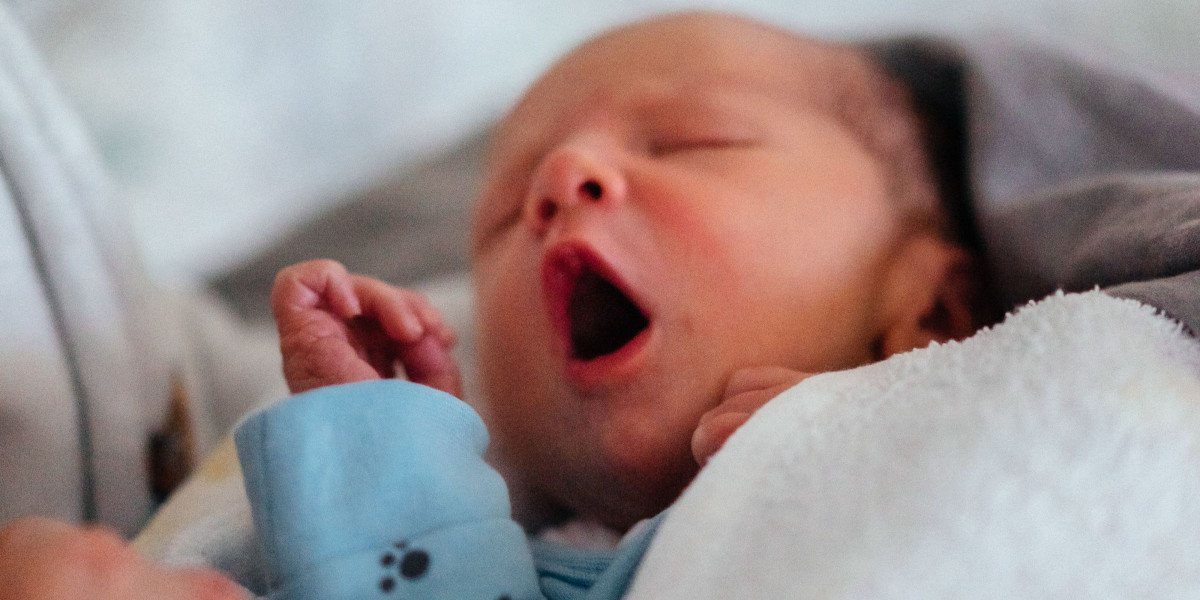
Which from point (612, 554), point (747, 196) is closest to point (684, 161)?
point (747, 196)

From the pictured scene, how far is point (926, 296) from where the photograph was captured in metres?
0.75

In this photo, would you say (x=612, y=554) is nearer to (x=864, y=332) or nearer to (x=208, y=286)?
(x=864, y=332)

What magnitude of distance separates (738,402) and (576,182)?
194mm

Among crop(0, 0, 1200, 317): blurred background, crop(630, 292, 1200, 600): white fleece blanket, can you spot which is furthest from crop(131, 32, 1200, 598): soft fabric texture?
crop(0, 0, 1200, 317): blurred background

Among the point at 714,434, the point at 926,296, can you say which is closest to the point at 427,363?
the point at 714,434

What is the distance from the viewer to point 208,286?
1221 millimetres

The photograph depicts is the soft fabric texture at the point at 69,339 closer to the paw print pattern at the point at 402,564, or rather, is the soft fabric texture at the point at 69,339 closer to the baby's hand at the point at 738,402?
the paw print pattern at the point at 402,564

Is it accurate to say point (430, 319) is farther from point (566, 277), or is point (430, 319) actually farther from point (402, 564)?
Result: point (402, 564)

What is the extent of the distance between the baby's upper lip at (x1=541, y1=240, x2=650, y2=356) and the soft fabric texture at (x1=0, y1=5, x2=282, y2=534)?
325mm

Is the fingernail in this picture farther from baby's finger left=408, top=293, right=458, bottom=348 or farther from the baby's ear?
the baby's ear

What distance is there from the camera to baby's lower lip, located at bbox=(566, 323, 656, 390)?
65 cm

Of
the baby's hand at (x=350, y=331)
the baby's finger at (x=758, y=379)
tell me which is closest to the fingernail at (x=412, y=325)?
the baby's hand at (x=350, y=331)

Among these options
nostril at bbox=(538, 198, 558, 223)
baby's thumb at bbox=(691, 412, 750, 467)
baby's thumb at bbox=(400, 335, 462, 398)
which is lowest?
baby's thumb at bbox=(400, 335, 462, 398)

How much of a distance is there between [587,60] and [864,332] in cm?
33
